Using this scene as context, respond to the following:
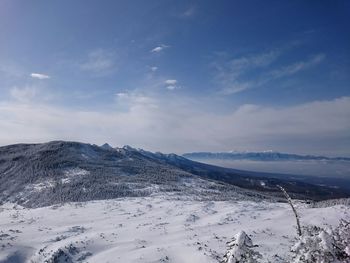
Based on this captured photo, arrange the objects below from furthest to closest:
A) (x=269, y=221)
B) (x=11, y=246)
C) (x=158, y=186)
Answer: (x=158, y=186), (x=269, y=221), (x=11, y=246)

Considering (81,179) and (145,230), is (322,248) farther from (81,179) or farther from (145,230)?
(81,179)

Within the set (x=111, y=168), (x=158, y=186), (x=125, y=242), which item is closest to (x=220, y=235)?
(x=125, y=242)

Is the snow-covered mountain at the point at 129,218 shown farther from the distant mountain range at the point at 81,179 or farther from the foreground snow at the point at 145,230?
the distant mountain range at the point at 81,179

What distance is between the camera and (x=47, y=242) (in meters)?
28.5

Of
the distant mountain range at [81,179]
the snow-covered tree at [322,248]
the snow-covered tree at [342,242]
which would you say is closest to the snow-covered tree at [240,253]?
the snow-covered tree at [322,248]

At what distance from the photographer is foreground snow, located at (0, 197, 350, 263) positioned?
82.3ft

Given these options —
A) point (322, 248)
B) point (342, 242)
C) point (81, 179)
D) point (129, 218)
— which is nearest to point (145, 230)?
point (129, 218)

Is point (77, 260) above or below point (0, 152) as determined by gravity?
below

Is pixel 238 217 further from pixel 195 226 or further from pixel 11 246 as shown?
pixel 11 246

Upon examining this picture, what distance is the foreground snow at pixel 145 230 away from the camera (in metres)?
25.1

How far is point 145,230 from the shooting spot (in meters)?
32.0

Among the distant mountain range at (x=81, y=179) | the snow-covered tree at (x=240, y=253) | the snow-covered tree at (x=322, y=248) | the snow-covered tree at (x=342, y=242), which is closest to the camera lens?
the snow-covered tree at (x=322, y=248)

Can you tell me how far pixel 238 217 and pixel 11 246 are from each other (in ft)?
70.6

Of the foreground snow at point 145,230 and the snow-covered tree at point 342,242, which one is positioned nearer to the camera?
the snow-covered tree at point 342,242
